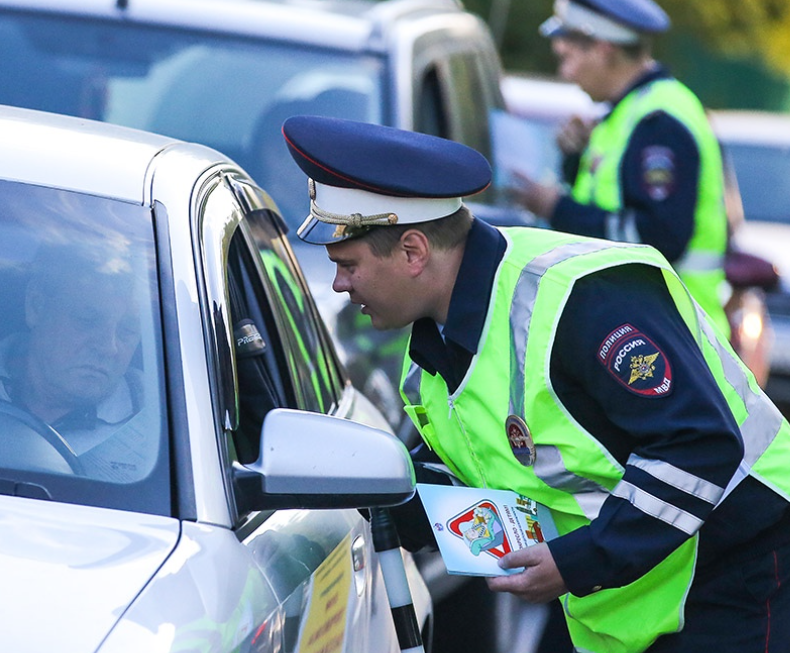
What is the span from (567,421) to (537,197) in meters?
2.59

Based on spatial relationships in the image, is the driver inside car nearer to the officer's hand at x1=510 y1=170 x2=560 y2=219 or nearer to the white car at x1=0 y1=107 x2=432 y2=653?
the white car at x1=0 y1=107 x2=432 y2=653

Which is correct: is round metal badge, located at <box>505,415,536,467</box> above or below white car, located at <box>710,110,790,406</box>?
above

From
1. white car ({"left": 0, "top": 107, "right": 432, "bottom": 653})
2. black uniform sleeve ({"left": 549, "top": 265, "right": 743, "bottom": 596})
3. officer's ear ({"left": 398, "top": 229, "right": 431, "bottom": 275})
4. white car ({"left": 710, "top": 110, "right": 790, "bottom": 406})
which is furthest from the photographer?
white car ({"left": 710, "top": 110, "right": 790, "bottom": 406})

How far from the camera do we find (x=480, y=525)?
2.49 metres

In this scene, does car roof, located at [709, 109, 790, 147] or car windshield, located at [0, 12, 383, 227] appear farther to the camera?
car roof, located at [709, 109, 790, 147]

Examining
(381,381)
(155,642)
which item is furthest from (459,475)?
(381,381)

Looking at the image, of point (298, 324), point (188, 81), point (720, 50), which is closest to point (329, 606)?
point (298, 324)

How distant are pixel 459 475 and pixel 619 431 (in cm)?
44

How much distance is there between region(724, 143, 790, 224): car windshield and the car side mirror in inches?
288

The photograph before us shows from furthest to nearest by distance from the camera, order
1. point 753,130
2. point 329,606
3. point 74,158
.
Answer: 1. point 753,130
2. point 74,158
3. point 329,606

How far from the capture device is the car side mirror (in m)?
2.09

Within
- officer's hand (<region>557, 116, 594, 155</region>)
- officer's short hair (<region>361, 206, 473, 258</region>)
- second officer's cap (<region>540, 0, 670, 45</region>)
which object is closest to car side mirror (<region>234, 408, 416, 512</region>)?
officer's short hair (<region>361, 206, 473, 258</region>)

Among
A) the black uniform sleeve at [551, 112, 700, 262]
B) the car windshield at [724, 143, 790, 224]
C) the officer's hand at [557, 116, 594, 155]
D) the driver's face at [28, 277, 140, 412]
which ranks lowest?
the car windshield at [724, 143, 790, 224]

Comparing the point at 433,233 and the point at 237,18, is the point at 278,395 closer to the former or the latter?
the point at 433,233
